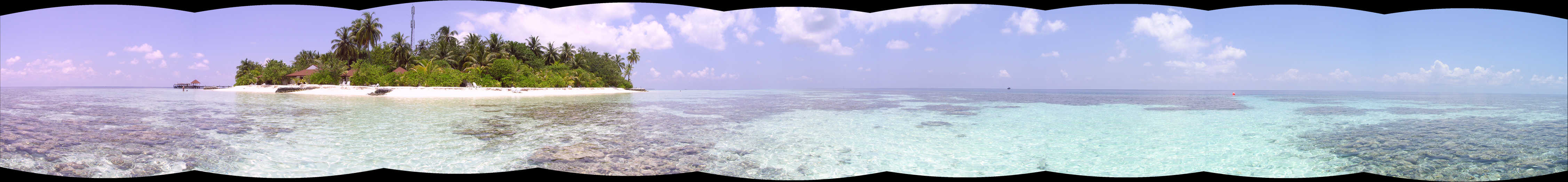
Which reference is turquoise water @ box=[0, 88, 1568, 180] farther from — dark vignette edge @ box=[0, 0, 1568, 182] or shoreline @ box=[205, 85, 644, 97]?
shoreline @ box=[205, 85, 644, 97]

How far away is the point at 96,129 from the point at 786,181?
36.7 ft

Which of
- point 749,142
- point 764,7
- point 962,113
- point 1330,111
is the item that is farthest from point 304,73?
point 1330,111

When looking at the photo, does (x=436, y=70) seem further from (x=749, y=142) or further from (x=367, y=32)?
(x=749, y=142)

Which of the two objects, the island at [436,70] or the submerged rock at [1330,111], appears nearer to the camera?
A: the submerged rock at [1330,111]

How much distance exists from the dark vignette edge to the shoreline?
30.9 metres

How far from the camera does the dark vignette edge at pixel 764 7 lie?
47.4 inches

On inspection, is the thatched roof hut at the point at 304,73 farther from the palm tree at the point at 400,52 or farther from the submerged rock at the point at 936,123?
the submerged rock at the point at 936,123

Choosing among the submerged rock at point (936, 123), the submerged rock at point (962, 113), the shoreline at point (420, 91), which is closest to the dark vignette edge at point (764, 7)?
the submerged rock at point (936, 123)

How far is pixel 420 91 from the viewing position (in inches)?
1328

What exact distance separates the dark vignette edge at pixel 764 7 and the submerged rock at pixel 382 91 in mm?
35339

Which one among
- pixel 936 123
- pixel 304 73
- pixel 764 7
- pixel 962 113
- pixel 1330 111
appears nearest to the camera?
pixel 764 7

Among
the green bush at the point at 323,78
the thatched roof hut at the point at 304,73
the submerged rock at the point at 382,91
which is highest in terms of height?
the thatched roof hut at the point at 304,73

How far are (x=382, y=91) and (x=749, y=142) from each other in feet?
104

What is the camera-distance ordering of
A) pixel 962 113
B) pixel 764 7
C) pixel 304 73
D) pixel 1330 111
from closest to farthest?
pixel 764 7
pixel 962 113
pixel 1330 111
pixel 304 73
